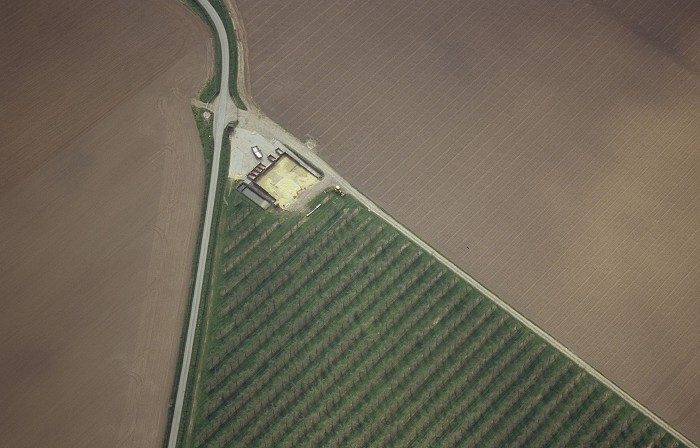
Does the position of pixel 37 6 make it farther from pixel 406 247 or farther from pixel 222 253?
A: pixel 406 247

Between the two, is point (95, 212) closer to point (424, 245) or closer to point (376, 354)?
point (376, 354)

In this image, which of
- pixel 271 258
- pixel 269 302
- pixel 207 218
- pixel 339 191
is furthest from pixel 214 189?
pixel 269 302

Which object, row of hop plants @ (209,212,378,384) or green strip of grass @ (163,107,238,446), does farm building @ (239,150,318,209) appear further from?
row of hop plants @ (209,212,378,384)

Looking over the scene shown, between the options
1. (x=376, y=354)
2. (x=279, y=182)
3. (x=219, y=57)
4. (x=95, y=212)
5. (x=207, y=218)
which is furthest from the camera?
(x=219, y=57)

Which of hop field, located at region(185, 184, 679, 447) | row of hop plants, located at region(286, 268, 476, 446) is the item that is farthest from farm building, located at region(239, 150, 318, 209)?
row of hop plants, located at region(286, 268, 476, 446)

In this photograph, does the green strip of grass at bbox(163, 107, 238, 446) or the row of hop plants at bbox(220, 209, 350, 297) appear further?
the row of hop plants at bbox(220, 209, 350, 297)

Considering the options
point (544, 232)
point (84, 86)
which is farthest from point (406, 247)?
point (84, 86)

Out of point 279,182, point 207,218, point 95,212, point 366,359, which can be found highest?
point 95,212
